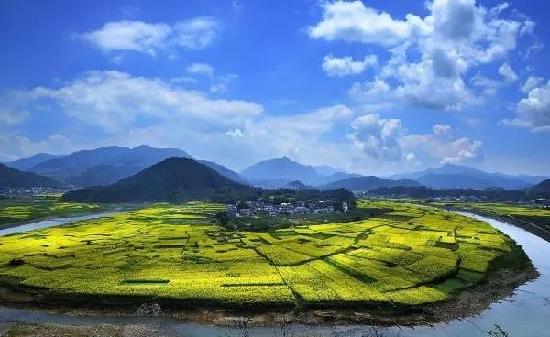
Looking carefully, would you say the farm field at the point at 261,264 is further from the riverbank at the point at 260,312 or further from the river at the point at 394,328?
the river at the point at 394,328

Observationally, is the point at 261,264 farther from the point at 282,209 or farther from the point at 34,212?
the point at 34,212

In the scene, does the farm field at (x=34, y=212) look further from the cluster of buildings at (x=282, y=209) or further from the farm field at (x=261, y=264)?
the cluster of buildings at (x=282, y=209)

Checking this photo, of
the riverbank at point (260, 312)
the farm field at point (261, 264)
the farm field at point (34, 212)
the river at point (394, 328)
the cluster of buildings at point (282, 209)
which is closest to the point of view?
the river at point (394, 328)

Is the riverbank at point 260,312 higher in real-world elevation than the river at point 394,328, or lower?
higher

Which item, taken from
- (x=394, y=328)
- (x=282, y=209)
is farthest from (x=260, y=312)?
(x=282, y=209)

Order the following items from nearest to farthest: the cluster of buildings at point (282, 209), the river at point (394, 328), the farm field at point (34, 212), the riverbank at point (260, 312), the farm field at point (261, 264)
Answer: the river at point (394, 328) < the riverbank at point (260, 312) < the farm field at point (261, 264) < the farm field at point (34, 212) < the cluster of buildings at point (282, 209)

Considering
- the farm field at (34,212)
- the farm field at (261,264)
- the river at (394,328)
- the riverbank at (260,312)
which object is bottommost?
the river at (394,328)

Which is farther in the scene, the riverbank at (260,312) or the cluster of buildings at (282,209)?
the cluster of buildings at (282,209)

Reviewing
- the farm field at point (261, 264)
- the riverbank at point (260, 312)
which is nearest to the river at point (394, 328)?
the riverbank at point (260, 312)

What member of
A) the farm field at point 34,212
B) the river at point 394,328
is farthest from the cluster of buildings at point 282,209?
the river at point 394,328
